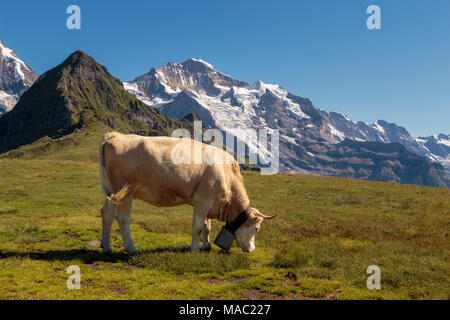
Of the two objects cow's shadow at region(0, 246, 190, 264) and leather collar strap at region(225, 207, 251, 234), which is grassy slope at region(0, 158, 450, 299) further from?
leather collar strap at region(225, 207, 251, 234)

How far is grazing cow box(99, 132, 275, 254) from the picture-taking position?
1218 cm

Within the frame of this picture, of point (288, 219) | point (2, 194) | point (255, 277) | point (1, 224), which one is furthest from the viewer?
point (2, 194)

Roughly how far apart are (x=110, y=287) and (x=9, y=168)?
52192mm

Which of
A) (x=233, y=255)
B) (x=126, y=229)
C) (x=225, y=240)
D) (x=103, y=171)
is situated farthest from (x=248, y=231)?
(x=103, y=171)

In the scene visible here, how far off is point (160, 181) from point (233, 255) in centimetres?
416

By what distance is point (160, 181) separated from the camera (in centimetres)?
1220

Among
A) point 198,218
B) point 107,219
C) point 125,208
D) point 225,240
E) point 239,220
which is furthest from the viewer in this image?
point 239,220

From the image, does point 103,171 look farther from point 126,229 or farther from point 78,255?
point 78,255

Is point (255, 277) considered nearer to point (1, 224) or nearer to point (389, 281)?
point (389, 281)

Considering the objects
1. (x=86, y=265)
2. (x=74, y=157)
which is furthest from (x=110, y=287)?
A: (x=74, y=157)

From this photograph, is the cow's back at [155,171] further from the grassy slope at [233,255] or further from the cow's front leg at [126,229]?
the grassy slope at [233,255]

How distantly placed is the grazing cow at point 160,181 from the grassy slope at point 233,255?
1.57 meters
